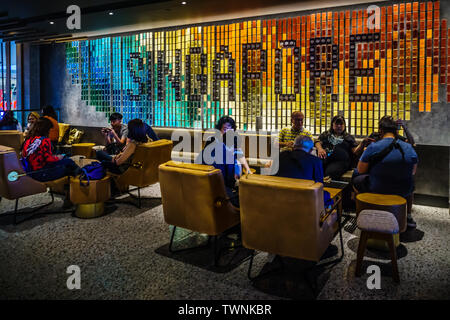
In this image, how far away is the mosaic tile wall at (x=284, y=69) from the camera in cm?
564

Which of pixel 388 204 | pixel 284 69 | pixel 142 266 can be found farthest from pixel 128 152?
pixel 388 204

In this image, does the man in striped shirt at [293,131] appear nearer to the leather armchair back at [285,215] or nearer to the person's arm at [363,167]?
the person's arm at [363,167]

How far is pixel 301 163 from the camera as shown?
350cm

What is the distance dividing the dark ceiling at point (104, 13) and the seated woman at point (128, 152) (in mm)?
2144

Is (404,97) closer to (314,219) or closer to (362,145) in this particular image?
(362,145)

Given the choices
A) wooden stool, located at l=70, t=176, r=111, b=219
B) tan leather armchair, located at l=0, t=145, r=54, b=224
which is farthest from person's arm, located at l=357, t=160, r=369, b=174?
tan leather armchair, located at l=0, t=145, r=54, b=224

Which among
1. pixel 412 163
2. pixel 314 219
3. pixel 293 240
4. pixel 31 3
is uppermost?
pixel 31 3

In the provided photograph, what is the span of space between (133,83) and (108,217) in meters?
4.67

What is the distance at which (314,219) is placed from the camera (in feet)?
9.34

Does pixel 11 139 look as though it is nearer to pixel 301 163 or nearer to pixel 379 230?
pixel 301 163

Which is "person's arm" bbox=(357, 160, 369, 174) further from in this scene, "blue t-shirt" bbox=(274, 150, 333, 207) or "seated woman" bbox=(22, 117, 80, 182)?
"seated woman" bbox=(22, 117, 80, 182)

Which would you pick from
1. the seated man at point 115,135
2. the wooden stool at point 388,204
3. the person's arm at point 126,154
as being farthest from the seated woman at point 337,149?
the seated man at point 115,135

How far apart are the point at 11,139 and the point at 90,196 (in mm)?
3027
